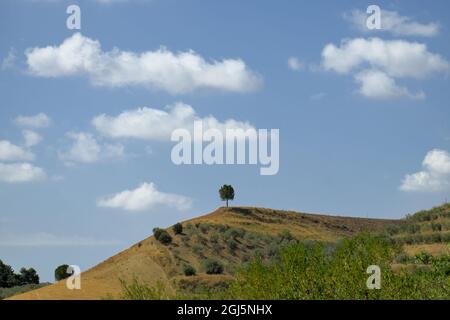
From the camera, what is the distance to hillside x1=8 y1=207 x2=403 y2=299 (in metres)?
59.2

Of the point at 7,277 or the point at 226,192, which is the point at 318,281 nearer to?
the point at 7,277

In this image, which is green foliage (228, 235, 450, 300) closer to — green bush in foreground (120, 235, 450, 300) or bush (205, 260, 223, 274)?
green bush in foreground (120, 235, 450, 300)

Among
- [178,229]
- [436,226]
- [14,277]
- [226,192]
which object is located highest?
[226,192]

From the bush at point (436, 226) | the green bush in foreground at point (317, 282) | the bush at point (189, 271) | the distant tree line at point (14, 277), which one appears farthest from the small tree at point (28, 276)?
the green bush in foreground at point (317, 282)

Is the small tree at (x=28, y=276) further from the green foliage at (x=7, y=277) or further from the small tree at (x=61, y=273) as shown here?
the small tree at (x=61, y=273)

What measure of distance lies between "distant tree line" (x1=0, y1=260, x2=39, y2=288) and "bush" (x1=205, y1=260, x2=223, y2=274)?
27.8 metres

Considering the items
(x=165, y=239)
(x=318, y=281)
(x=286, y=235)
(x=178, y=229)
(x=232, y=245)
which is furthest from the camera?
(x=286, y=235)

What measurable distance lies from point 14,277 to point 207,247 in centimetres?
2456

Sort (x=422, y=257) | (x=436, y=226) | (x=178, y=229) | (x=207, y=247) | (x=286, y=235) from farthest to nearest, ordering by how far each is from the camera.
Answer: (x=286, y=235), (x=178, y=229), (x=207, y=247), (x=436, y=226), (x=422, y=257)

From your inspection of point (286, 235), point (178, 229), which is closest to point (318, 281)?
point (178, 229)

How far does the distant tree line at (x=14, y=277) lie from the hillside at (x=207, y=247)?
40.4 ft

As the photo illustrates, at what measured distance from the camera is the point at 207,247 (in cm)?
7631
